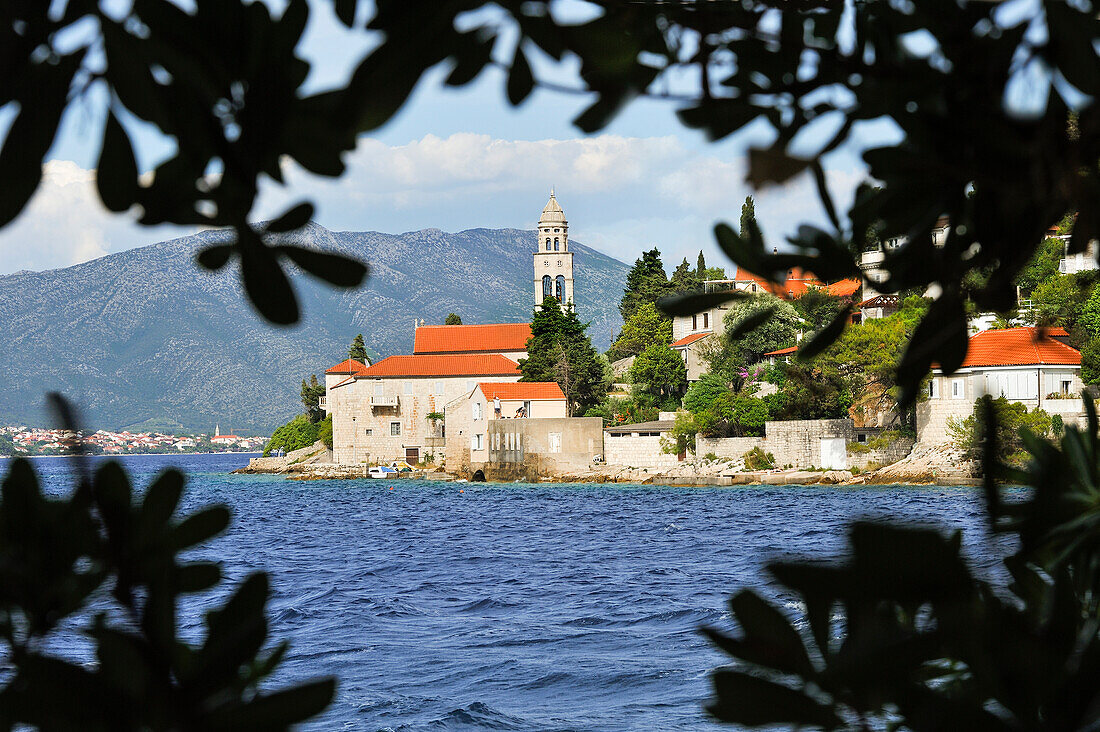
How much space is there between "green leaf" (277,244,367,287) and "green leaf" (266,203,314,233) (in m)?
0.02

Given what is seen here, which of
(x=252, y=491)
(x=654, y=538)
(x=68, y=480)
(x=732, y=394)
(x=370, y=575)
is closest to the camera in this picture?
(x=68, y=480)

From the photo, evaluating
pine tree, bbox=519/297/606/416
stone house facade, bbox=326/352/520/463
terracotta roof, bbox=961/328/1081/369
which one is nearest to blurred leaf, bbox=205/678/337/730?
terracotta roof, bbox=961/328/1081/369

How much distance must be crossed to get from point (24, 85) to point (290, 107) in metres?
0.21

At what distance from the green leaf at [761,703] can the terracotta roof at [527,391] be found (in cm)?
4892

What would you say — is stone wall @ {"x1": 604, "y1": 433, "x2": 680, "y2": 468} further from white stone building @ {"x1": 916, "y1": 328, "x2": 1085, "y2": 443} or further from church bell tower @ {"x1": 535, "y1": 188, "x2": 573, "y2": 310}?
church bell tower @ {"x1": 535, "y1": 188, "x2": 573, "y2": 310}

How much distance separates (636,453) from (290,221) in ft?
151

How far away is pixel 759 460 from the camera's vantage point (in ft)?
137

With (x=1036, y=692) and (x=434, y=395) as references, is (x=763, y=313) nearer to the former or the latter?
(x=1036, y=692)

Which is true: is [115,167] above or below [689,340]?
below

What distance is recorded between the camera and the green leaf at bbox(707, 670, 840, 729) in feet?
2.72

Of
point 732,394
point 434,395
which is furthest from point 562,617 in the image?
point 434,395

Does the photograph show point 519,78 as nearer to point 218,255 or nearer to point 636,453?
point 218,255

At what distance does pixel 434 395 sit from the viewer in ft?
193

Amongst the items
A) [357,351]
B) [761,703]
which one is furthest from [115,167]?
[357,351]
